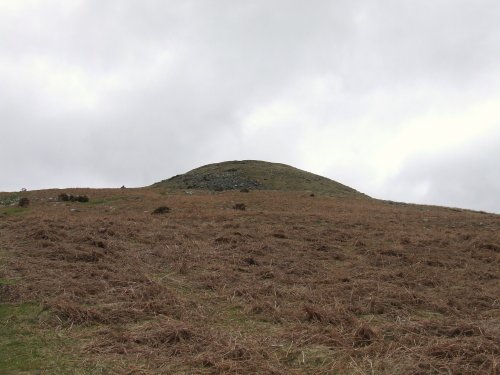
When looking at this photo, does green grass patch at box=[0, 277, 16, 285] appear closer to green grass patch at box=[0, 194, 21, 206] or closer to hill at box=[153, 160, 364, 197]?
green grass patch at box=[0, 194, 21, 206]

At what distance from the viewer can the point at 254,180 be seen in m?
53.1

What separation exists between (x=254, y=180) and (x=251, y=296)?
1689 inches

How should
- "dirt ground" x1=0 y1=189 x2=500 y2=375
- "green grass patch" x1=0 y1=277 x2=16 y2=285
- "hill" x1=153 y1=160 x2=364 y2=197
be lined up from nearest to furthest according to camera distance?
"dirt ground" x1=0 y1=189 x2=500 y2=375 < "green grass patch" x1=0 y1=277 x2=16 y2=285 < "hill" x1=153 y1=160 x2=364 y2=197

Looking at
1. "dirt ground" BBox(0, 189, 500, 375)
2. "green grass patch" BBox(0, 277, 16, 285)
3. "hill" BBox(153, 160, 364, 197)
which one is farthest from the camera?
"hill" BBox(153, 160, 364, 197)

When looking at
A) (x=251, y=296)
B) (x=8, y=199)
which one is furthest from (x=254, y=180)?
(x=251, y=296)

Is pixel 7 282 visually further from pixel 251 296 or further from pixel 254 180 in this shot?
pixel 254 180

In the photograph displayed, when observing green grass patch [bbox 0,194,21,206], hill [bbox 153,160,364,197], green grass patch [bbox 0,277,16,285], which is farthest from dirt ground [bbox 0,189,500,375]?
hill [bbox 153,160,364,197]

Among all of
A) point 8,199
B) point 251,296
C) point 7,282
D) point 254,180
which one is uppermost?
point 254,180

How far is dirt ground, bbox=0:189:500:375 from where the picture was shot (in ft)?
22.7

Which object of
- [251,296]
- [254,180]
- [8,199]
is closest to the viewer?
[251,296]

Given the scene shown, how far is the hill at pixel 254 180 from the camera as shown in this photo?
4957 centimetres

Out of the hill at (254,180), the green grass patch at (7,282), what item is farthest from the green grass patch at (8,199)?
the green grass patch at (7,282)

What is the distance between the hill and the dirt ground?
2818 cm

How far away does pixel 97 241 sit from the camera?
15.2 m
